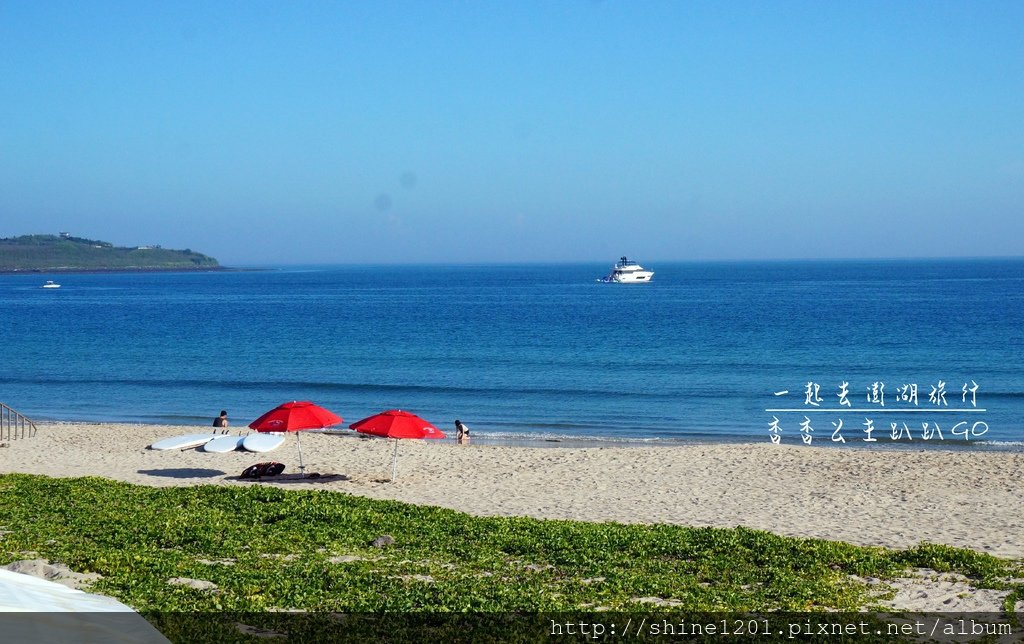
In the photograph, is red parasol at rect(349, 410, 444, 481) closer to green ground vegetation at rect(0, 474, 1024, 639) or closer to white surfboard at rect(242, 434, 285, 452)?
green ground vegetation at rect(0, 474, 1024, 639)

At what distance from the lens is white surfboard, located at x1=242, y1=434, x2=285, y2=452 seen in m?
25.5

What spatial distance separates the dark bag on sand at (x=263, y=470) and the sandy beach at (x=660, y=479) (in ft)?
0.89

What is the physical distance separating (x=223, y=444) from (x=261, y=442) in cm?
94

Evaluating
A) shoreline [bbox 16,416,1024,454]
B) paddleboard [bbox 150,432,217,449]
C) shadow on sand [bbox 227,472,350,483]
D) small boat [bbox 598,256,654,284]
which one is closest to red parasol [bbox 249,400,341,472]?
shadow on sand [bbox 227,472,350,483]

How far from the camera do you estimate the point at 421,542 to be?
13.5 metres

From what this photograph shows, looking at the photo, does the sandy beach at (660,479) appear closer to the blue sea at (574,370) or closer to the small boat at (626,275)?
the blue sea at (574,370)

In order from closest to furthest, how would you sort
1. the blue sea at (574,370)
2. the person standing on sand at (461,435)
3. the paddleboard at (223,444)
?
the paddleboard at (223,444) < the person standing on sand at (461,435) < the blue sea at (574,370)

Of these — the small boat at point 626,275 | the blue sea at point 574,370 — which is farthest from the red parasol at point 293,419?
the small boat at point 626,275

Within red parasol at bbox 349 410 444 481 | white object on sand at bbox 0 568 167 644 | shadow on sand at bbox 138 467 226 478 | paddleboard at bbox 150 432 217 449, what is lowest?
shadow on sand at bbox 138 467 226 478

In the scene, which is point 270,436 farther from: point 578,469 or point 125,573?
point 125,573

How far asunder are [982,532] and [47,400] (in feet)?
124

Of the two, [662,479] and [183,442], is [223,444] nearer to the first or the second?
[183,442]

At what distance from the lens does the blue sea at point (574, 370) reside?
3500 cm

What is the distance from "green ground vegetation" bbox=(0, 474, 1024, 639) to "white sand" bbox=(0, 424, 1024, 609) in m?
2.89
